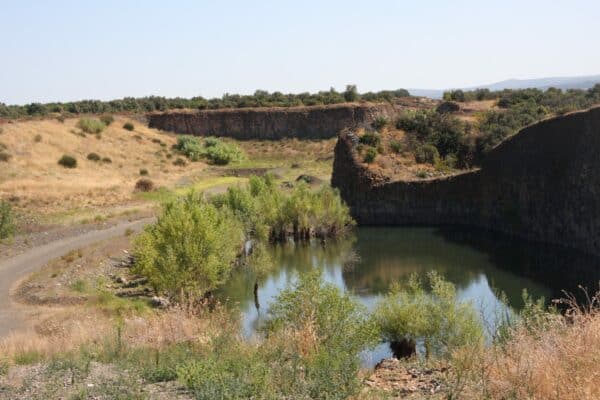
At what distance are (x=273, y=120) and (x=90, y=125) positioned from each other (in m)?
32.4

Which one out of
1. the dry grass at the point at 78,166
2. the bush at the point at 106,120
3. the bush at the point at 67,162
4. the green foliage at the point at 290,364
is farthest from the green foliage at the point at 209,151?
the green foliage at the point at 290,364

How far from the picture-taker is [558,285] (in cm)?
3575

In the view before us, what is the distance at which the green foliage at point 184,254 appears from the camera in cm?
2902

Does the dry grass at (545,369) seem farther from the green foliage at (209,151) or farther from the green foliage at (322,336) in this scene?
the green foliage at (209,151)

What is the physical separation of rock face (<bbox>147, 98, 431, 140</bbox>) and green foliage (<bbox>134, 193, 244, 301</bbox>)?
75.7m

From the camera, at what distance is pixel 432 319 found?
20922 millimetres

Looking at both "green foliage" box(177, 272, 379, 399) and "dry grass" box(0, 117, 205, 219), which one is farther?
"dry grass" box(0, 117, 205, 219)

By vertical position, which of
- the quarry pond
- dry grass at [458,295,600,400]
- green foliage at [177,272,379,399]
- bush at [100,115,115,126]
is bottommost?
the quarry pond

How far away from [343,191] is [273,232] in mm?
15640

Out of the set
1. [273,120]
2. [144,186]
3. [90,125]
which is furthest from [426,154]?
[273,120]

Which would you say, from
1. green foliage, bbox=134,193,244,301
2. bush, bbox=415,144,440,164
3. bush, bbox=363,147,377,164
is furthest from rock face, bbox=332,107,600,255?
green foliage, bbox=134,193,244,301

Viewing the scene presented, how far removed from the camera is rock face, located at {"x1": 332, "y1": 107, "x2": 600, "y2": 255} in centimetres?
4356

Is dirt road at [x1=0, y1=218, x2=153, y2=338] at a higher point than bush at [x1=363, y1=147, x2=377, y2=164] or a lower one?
lower

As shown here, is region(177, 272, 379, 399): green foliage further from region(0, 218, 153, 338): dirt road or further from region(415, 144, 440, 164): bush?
region(415, 144, 440, 164): bush
